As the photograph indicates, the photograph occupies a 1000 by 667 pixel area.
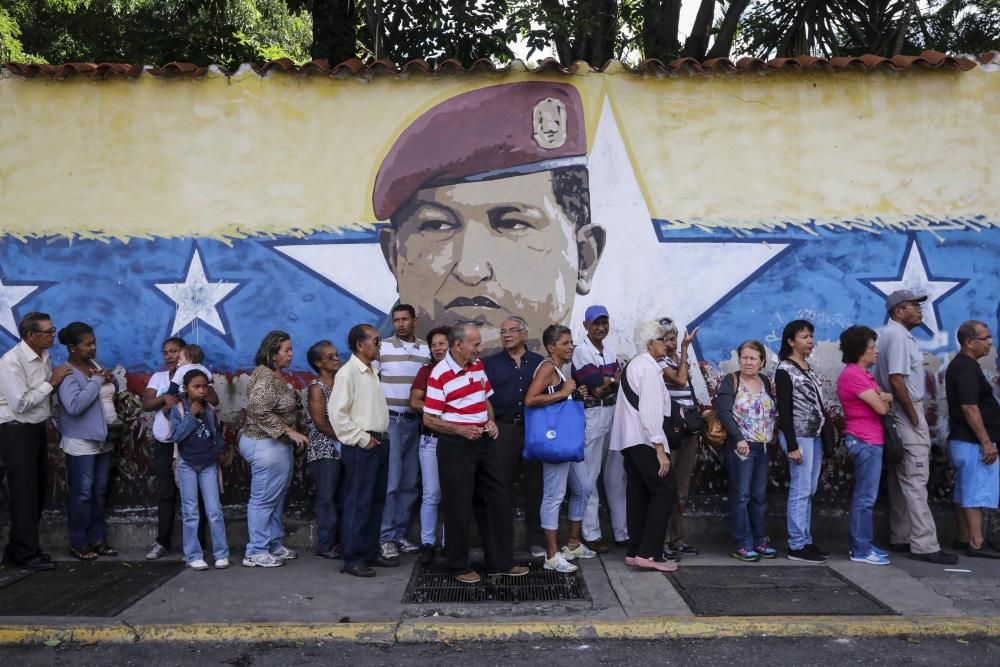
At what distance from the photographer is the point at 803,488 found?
7.14 meters

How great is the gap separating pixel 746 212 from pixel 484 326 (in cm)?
240

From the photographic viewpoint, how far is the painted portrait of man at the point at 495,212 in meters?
7.94

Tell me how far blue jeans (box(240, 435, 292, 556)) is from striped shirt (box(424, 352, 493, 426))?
1343 mm

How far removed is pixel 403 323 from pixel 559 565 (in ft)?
7.31

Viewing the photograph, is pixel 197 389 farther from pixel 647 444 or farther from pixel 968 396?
pixel 968 396

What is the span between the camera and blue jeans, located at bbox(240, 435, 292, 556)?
704cm

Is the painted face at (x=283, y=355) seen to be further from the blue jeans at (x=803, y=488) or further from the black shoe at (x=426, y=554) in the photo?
the blue jeans at (x=803, y=488)

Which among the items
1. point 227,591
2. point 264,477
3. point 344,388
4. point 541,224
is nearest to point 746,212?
point 541,224

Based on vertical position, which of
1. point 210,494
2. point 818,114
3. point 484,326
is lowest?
point 210,494

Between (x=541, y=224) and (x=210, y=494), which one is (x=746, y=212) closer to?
(x=541, y=224)

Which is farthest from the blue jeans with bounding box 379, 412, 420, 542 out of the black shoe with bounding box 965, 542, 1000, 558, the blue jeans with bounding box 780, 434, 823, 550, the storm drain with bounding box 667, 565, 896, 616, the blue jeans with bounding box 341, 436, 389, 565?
the black shoe with bounding box 965, 542, 1000, 558

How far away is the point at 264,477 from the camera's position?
23.3ft

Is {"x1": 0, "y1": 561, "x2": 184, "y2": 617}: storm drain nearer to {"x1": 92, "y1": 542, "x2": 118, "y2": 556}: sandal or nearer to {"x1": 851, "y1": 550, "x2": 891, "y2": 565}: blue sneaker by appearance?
{"x1": 92, "y1": 542, "x2": 118, "y2": 556}: sandal

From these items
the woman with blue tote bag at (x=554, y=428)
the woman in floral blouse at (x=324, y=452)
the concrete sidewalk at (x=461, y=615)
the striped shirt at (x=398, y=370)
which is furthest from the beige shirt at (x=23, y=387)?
the woman with blue tote bag at (x=554, y=428)
